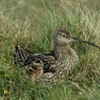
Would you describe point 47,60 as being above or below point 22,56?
above

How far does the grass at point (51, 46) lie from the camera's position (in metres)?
8.98

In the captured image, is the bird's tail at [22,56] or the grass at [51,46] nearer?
the grass at [51,46]

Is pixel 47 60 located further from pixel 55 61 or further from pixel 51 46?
pixel 51 46

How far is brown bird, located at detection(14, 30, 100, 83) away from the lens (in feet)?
31.5

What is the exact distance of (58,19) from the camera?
10.9 metres

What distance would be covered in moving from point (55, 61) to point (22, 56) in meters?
0.68

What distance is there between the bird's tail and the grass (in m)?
0.14

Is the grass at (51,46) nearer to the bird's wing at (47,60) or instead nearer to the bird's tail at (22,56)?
the bird's tail at (22,56)

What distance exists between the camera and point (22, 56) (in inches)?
401

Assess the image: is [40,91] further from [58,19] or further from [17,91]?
[58,19]

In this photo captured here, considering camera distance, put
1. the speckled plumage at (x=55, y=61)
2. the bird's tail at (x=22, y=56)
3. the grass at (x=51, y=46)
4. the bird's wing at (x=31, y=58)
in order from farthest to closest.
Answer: the bird's tail at (x=22, y=56), the bird's wing at (x=31, y=58), the speckled plumage at (x=55, y=61), the grass at (x=51, y=46)

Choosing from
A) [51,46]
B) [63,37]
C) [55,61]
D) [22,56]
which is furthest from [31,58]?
[51,46]

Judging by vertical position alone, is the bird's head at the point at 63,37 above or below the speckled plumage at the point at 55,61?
above

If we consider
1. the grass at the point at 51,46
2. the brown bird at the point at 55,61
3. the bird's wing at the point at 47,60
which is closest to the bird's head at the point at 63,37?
the brown bird at the point at 55,61
